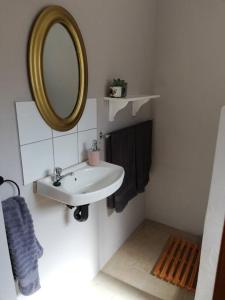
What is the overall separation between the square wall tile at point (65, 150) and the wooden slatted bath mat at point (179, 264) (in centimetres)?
118

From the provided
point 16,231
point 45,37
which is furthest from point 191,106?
point 16,231

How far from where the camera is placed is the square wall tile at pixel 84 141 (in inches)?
58.3

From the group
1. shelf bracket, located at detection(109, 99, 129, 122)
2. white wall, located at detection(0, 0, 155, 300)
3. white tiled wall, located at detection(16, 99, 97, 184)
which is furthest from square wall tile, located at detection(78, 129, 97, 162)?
shelf bracket, located at detection(109, 99, 129, 122)

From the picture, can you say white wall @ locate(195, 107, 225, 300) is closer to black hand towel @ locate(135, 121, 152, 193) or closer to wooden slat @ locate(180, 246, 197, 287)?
wooden slat @ locate(180, 246, 197, 287)

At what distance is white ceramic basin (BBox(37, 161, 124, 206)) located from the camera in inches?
45.3

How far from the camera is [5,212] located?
39.4 inches

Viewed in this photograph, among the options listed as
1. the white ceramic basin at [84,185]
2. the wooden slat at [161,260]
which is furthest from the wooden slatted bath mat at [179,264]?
the white ceramic basin at [84,185]

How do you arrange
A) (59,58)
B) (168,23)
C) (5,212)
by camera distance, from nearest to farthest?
(5,212)
(59,58)
(168,23)

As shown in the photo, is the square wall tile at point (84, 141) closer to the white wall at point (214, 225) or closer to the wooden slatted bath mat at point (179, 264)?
the white wall at point (214, 225)

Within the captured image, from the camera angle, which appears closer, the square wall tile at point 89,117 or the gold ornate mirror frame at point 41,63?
the gold ornate mirror frame at point 41,63

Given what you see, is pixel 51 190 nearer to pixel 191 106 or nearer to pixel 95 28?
pixel 95 28

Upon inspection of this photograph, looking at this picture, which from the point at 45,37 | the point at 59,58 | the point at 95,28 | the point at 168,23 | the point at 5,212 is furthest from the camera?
the point at 168,23

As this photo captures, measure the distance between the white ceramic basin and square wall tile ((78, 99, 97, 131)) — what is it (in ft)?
0.79

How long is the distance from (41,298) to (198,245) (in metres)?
1.45
